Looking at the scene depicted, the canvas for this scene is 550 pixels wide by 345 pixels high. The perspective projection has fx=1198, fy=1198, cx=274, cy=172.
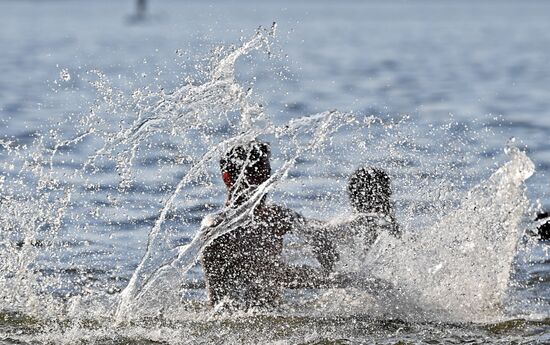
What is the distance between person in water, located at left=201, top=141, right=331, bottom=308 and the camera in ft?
25.6

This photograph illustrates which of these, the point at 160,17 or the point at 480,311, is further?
the point at 160,17

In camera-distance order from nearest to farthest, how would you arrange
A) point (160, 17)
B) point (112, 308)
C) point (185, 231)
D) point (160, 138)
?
1. point (112, 308)
2. point (185, 231)
3. point (160, 138)
4. point (160, 17)

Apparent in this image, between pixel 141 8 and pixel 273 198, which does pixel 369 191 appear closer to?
pixel 273 198

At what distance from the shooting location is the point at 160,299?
807 cm

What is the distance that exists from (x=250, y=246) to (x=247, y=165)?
1.76ft

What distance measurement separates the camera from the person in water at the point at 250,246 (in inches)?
307

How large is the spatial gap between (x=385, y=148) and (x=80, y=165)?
341 cm

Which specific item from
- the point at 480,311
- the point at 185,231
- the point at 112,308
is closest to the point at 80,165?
the point at 185,231

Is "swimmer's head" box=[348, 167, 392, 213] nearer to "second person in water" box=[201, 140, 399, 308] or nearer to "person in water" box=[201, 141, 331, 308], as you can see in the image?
"second person in water" box=[201, 140, 399, 308]

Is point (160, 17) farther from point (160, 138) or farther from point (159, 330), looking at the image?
point (159, 330)

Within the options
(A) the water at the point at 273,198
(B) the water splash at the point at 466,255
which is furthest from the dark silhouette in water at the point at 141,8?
(B) the water splash at the point at 466,255

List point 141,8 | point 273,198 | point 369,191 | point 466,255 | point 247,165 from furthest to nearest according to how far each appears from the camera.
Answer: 1. point 141,8
2. point 273,198
3. point 369,191
4. point 466,255
5. point 247,165

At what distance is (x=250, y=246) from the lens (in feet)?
25.9

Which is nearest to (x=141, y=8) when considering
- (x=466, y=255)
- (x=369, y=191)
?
(x=369, y=191)
